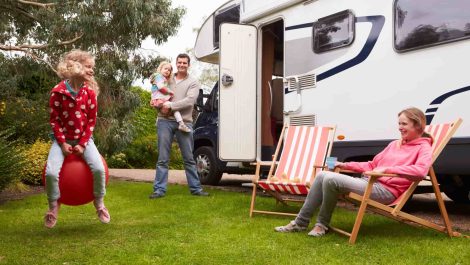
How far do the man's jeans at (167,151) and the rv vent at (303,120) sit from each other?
47.3 inches

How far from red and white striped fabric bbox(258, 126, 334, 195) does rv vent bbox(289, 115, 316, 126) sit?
0.41m

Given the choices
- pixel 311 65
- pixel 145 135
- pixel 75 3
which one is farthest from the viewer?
pixel 145 135

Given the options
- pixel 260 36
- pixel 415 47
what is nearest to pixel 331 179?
pixel 415 47

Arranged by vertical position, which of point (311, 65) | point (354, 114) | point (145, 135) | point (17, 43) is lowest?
point (145, 135)

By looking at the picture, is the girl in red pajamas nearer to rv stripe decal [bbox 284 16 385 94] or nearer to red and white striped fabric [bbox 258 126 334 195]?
red and white striped fabric [bbox 258 126 334 195]

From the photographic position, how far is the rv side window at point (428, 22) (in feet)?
15.3

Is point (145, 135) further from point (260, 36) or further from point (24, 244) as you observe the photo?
point (24, 244)

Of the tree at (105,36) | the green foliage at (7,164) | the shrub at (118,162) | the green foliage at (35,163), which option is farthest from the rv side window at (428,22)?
the shrub at (118,162)

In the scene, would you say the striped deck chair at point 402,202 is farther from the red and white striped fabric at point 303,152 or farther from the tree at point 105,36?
the tree at point 105,36

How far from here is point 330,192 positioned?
4043 mm

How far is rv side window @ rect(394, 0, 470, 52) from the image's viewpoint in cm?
466

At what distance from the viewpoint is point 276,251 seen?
3520 mm

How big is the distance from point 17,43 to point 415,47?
9.57m

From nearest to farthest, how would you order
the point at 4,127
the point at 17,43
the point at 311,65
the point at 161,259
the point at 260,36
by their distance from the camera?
the point at 161,259
the point at 311,65
the point at 260,36
the point at 4,127
the point at 17,43
